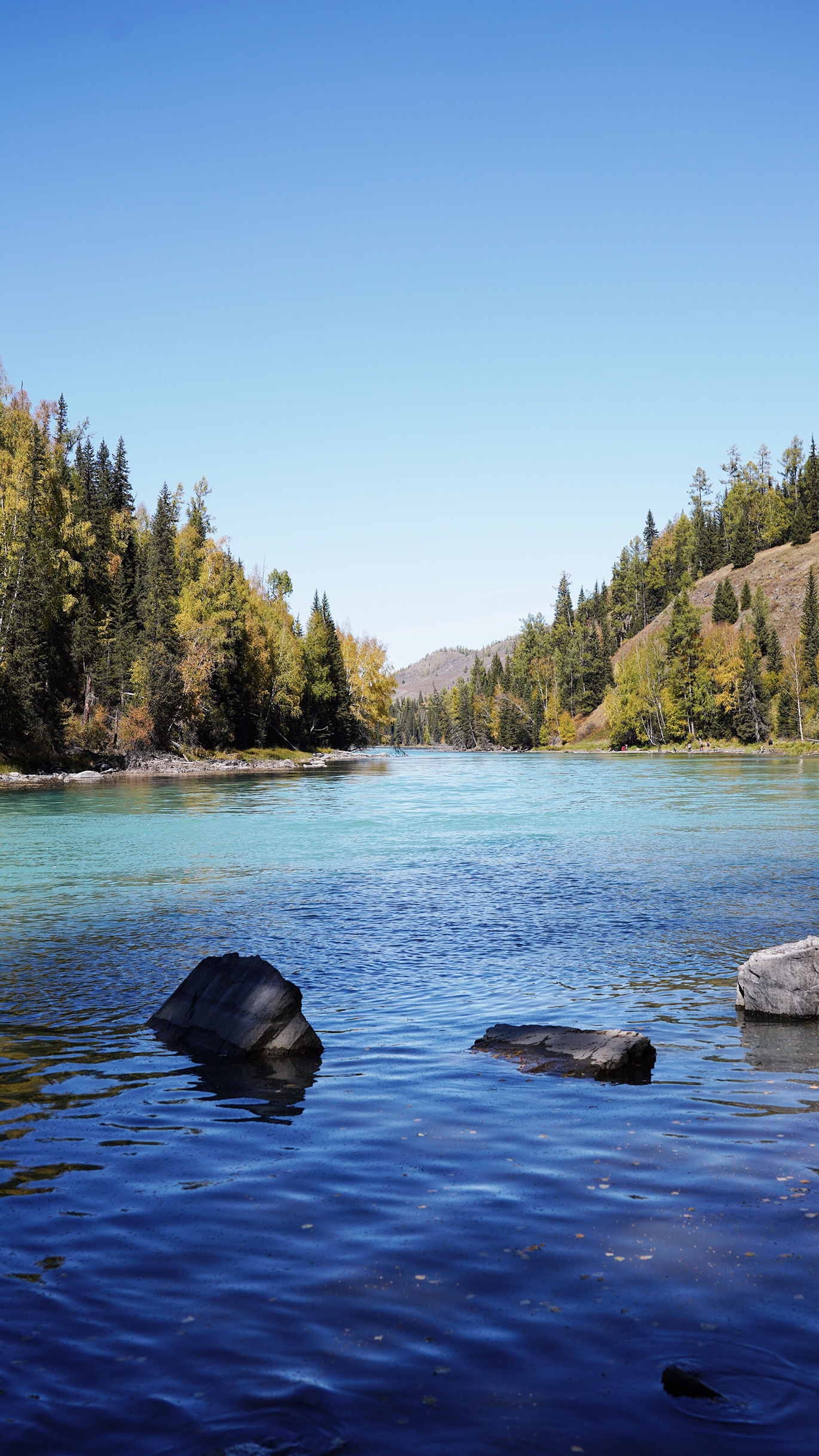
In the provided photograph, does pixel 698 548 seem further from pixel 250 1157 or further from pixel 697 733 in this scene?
pixel 250 1157

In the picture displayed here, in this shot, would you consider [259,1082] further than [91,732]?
No

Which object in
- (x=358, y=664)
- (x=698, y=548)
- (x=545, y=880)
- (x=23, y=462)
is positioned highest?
(x=698, y=548)

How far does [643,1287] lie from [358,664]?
398ft

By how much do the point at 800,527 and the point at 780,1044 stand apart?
608ft

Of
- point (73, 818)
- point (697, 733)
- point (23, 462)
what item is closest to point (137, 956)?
point (73, 818)

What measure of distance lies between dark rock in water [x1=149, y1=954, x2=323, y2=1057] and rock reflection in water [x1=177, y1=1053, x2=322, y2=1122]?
133mm

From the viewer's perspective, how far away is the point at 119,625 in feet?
256

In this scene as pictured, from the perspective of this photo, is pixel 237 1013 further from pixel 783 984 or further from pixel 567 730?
pixel 567 730

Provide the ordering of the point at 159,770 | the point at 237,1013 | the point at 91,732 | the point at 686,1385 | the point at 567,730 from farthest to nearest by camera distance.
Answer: the point at 567,730 → the point at 159,770 → the point at 91,732 → the point at 237,1013 → the point at 686,1385

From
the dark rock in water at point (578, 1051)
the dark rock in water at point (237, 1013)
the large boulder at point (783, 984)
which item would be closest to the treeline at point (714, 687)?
the large boulder at point (783, 984)

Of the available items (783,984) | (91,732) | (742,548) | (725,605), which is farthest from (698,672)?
(783,984)

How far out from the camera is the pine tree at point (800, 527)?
177625 millimetres

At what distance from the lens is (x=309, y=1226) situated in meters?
5.54

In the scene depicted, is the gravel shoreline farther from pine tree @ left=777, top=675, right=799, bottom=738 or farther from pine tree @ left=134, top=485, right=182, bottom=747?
pine tree @ left=777, top=675, right=799, bottom=738
